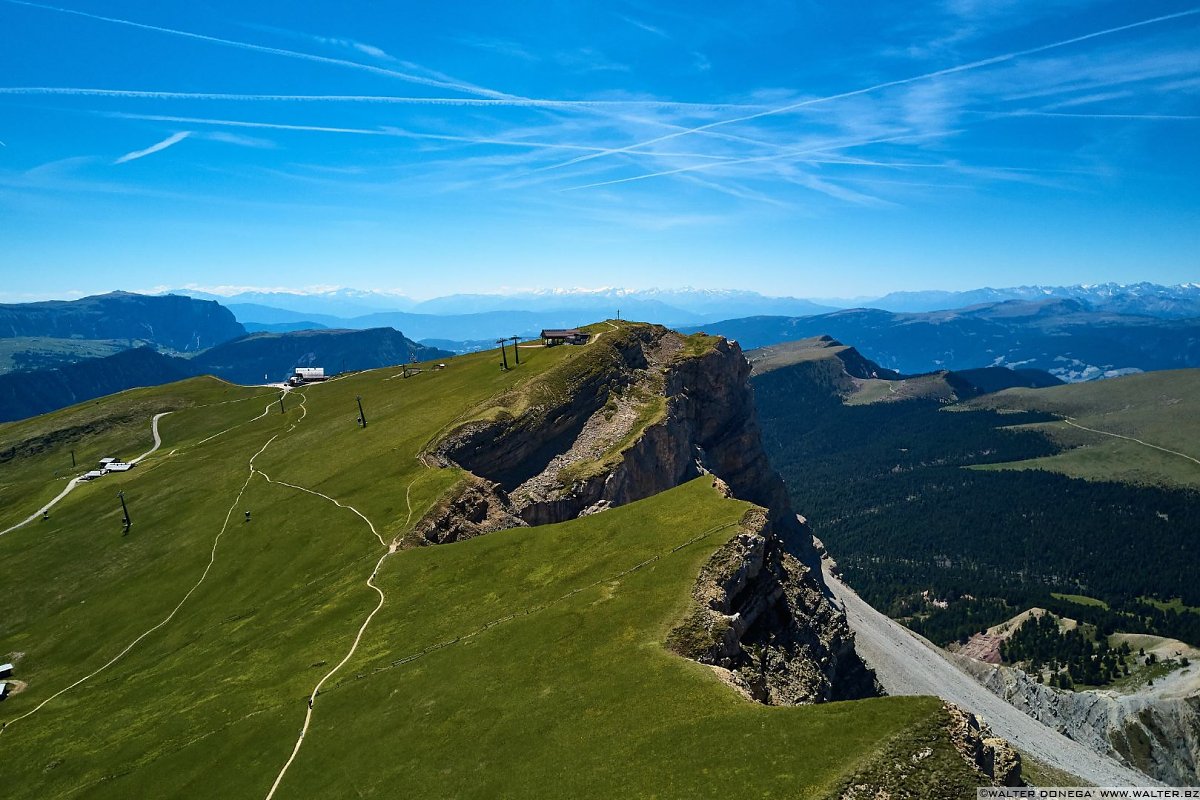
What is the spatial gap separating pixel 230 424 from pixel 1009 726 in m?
167

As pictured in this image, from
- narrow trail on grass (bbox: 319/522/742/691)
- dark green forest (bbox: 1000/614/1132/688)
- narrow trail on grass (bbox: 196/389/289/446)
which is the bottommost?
dark green forest (bbox: 1000/614/1132/688)

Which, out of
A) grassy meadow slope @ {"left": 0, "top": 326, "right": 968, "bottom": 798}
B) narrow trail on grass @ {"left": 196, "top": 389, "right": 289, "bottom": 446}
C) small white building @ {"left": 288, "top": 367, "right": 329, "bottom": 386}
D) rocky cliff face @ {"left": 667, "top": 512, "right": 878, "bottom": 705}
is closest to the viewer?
grassy meadow slope @ {"left": 0, "top": 326, "right": 968, "bottom": 798}

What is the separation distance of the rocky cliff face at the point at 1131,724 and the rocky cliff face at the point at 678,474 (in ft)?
167

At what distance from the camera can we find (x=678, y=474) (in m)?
97.6

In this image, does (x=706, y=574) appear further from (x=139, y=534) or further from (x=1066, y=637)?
(x=1066, y=637)

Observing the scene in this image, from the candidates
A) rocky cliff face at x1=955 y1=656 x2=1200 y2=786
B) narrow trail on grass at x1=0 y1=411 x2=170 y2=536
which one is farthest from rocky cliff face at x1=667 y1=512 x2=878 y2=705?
narrow trail on grass at x1=0 y1=411 x2=170 y2=536

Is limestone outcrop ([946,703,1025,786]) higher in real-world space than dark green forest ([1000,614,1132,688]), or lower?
higher

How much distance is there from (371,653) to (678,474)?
5976 centimetres

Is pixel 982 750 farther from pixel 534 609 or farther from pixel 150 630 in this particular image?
pixel 150 630

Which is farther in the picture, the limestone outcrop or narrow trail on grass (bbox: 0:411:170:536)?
narrow trail on grass (bbox: 0:411:170:536)

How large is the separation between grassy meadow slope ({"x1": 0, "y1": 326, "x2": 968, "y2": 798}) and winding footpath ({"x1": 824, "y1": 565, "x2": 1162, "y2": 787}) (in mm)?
62736

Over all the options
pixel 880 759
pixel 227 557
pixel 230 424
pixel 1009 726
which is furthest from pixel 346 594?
pixel 1009 726

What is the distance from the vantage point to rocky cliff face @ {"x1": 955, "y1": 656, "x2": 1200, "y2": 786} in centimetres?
10125

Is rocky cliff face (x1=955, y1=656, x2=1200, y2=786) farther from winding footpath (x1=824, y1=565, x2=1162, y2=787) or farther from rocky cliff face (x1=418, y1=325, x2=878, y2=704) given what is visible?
rocky cliff face (x1=418, y1=325, x2=878, y2=704)
